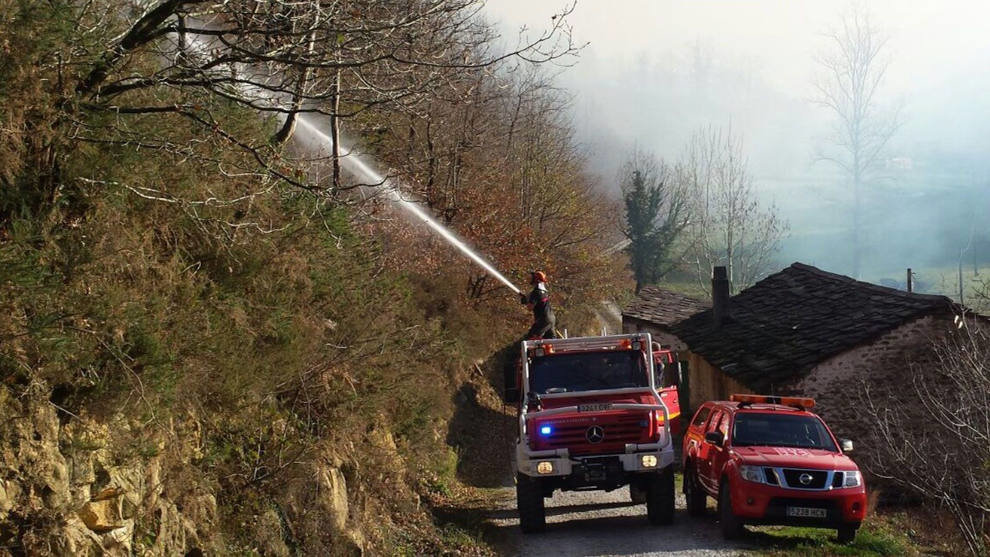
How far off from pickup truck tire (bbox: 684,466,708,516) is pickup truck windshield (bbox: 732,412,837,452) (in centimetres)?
149

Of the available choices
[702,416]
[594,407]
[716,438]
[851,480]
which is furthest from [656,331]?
[851,480]

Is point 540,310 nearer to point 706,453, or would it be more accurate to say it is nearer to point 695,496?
point 706,453

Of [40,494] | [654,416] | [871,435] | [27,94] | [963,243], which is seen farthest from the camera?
[963,243]

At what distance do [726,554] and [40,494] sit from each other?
8.79 meters

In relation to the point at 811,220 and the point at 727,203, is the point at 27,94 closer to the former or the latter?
the point at 727,203

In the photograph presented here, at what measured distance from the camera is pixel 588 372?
15289 millimetres

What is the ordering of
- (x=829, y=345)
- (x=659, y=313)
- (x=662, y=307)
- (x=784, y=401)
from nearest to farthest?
(x=784, y=401) → (x=829, y=345) → (x=659, y=313) → (x=662, y=307)

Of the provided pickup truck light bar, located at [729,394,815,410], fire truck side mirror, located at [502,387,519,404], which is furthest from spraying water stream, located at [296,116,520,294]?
pickup truck light bar, located at [729,394,815,410]

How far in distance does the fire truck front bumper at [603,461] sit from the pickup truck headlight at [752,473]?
1.10 meters

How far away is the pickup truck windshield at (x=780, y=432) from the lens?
14289mm

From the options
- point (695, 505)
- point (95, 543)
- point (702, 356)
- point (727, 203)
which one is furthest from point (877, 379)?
point (727, 203)

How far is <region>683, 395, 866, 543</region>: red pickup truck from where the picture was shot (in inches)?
508

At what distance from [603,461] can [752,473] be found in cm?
208

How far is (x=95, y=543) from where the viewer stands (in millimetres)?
6520
